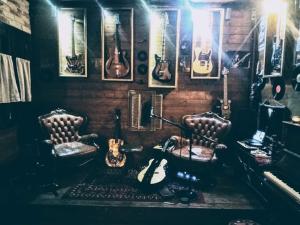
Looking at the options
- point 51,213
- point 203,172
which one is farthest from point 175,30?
point 51,213

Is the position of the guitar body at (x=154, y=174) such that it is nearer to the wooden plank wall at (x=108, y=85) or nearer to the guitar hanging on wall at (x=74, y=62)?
the wooden plank wall at (x=108, y=85)

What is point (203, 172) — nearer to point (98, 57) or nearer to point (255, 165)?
point (255, 165)

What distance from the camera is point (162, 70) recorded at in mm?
5250

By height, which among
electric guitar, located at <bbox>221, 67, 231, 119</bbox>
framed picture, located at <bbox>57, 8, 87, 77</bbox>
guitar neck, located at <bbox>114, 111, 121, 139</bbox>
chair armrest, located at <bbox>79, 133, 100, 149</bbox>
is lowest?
chair armrest, located at <bbox>79, 133, 100, 149</bbox>

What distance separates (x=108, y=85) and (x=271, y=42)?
3169 mm

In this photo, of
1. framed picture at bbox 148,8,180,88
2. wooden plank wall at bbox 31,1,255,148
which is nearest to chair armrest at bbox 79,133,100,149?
wooden plank wall at bbox 31,1,255,148

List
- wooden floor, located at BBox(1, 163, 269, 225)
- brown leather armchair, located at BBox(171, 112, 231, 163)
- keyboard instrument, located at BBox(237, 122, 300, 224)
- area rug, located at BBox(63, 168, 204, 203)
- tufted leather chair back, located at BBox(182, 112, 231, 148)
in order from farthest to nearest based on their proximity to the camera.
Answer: tufted leather chair back, located at BBox(182, 112, 231, 148) < brown leather armchair, located at BBox(171, 112, 231, 163) < area rug, located at BBox(63, 168, 204, 203) < wooden floor, located at BBox(1, 163, 269, 225) < keyboard instrument, located at BBox(237, 122, 300, 224)

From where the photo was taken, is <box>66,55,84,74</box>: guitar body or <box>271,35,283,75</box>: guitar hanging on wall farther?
<box>66,55,84,74</box>: guitar body

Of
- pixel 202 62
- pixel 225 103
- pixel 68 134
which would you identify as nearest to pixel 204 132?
pixel 225 103

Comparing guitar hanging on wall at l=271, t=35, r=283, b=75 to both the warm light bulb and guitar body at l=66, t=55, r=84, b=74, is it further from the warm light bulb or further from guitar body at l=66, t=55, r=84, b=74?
guitar body at l=66, t=55, r=84, b=74

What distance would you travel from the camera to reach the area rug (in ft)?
12.2

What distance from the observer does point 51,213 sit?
3.46m

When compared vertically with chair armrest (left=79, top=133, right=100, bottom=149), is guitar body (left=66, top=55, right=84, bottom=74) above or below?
above

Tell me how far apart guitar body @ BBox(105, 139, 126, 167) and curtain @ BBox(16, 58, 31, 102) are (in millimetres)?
1884
